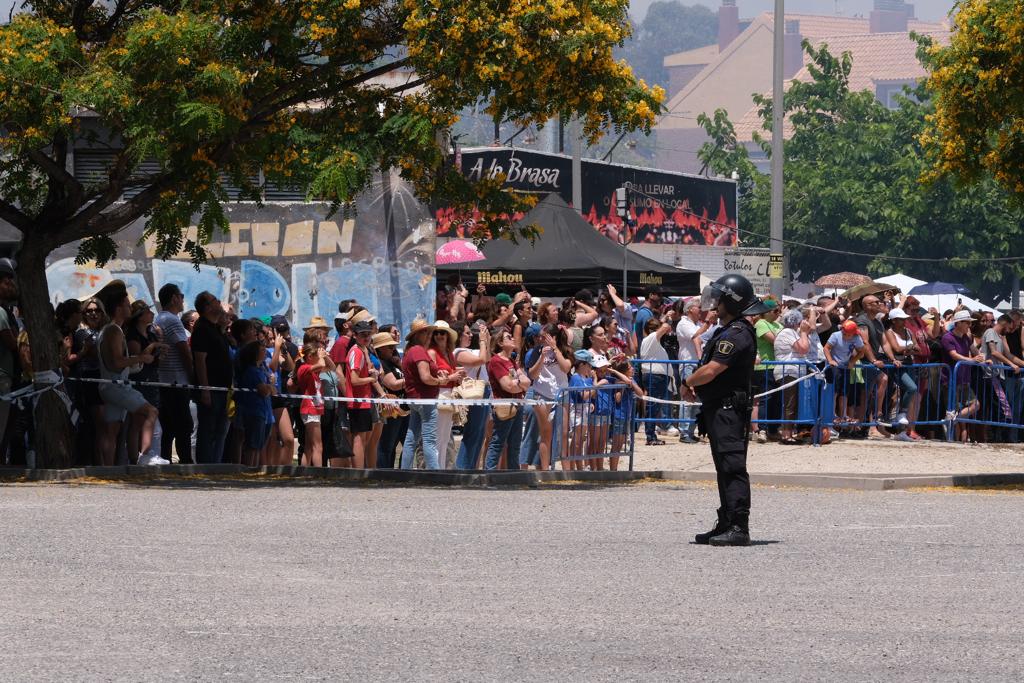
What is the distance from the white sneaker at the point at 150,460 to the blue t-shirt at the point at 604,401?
4244 mm

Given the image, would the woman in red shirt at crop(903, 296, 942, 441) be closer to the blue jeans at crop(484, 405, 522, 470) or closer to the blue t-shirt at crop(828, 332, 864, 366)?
the blue t-shirt at crop(828, 332, 864, 366)

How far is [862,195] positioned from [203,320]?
60.8 metres

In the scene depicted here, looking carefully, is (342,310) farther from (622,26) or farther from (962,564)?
(962,564)

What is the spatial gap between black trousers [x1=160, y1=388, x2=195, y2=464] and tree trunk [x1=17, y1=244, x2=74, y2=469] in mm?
1136

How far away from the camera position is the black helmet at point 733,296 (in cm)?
1108

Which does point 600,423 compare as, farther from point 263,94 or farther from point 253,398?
point 263,94

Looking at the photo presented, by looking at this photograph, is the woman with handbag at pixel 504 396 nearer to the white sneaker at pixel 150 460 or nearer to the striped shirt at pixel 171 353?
the striped shirt at pixel 171 353

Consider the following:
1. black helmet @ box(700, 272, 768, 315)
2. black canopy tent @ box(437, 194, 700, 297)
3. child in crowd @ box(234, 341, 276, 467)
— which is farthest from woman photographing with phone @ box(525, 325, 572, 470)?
black canopy tent @ box(437, 194, 700, 297)

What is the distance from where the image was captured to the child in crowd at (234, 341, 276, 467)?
658 inches

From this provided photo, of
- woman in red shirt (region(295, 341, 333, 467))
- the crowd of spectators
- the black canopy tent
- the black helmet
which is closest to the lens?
the black helmet

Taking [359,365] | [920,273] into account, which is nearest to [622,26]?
[359,365]

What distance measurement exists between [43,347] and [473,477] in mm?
4123

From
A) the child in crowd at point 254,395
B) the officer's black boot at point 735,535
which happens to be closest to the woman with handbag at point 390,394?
the child in crowd at point 254,395

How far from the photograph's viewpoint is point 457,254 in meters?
27.9
